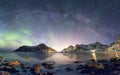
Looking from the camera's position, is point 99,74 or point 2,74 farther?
point 99,74

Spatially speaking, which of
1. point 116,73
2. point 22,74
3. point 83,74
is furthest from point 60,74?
point 116,73

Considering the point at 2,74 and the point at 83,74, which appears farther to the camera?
the point at 83,74

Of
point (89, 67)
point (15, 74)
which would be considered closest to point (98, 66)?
point (89, 67)

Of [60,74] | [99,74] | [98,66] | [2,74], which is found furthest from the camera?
[98,66]

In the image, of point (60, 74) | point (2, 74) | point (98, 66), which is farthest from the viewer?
point (98, 66)

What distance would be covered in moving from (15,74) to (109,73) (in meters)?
32.1

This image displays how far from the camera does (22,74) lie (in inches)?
2608

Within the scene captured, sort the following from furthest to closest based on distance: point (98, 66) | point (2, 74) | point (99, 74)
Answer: point (98, 66) → point (99, 74) → point (2, 74)

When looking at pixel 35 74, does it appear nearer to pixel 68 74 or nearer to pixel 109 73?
pixel 68 74

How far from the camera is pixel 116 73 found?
65.0 meters

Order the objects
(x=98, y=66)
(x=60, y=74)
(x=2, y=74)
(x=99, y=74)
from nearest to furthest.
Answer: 1. (x=2, y=74)
2. (x=99, y=74)
3. (x=60, y=74)
4. (x=98, y=66)

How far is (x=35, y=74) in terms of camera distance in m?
65.4

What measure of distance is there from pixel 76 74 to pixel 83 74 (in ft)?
8.54

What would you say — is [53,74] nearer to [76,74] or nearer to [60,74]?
[60,74]
